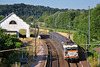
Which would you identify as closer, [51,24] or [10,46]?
[10,46]

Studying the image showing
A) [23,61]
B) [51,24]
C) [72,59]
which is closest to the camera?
[23,61]

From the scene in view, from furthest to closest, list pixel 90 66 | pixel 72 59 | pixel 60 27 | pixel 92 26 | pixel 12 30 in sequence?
pixel 60 27 < pixel 12 30 < pixel 92 26 < pixel 72 59 < pixel 90 66

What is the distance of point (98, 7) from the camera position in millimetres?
44344

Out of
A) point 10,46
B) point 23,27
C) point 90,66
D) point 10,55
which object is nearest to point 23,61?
point 10,55

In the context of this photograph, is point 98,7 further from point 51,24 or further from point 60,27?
point 51,24

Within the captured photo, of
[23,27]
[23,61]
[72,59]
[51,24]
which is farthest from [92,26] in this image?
[51,24]

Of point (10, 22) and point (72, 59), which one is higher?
point (10, 22)

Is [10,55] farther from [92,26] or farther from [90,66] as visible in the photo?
[92,26]

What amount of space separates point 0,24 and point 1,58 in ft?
102

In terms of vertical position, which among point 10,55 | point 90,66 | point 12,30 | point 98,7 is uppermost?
point 98,7

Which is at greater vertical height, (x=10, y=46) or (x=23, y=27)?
(x=23, y=27)

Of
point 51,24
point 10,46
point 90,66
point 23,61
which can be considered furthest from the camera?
point 51,24

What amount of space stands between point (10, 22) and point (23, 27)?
5126mm

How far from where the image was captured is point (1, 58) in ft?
76.4
